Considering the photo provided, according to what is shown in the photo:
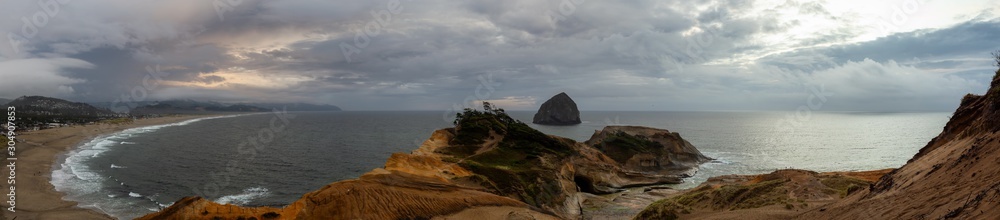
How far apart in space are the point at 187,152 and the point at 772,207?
326 feet

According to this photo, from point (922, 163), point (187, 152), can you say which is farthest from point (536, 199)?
point (187, 152)

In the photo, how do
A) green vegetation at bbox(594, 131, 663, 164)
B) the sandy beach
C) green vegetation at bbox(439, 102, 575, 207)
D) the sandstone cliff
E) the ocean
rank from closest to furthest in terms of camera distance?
the sandstone cliff → green vegetation at bbox(439, 102, 575, 207) → the sandy beach → the ocean → green vegetation at bbox(594, 131, 663, 164)

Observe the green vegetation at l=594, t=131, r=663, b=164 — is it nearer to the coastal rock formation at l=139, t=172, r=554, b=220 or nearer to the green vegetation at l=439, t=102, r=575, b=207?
the green vegetation at l=439, t=102, r=575, b=207

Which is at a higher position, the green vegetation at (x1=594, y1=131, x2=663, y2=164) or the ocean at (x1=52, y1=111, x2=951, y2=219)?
the green vegetation at (x1=594, y1=131, x2=663, y2=164)

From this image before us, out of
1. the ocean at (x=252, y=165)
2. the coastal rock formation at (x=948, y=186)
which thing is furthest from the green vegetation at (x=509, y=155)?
the coastal rock formation at (x=948, y=186)

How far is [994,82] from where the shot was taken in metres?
21.1

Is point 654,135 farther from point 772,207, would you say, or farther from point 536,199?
point 772,207

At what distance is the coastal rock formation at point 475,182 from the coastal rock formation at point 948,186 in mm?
16826

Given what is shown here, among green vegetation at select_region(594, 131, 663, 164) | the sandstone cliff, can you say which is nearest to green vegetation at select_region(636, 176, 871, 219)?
the sandstone cliff

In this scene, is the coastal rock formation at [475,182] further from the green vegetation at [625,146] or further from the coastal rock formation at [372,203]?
the green vegetation at [625,146]

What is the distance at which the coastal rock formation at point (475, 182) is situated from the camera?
23531 millimetres

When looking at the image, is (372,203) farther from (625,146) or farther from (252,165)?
(252,165)

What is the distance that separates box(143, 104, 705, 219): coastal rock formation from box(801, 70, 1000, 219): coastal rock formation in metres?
16.8

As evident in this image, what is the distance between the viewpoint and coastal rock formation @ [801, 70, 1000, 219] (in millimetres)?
12328
